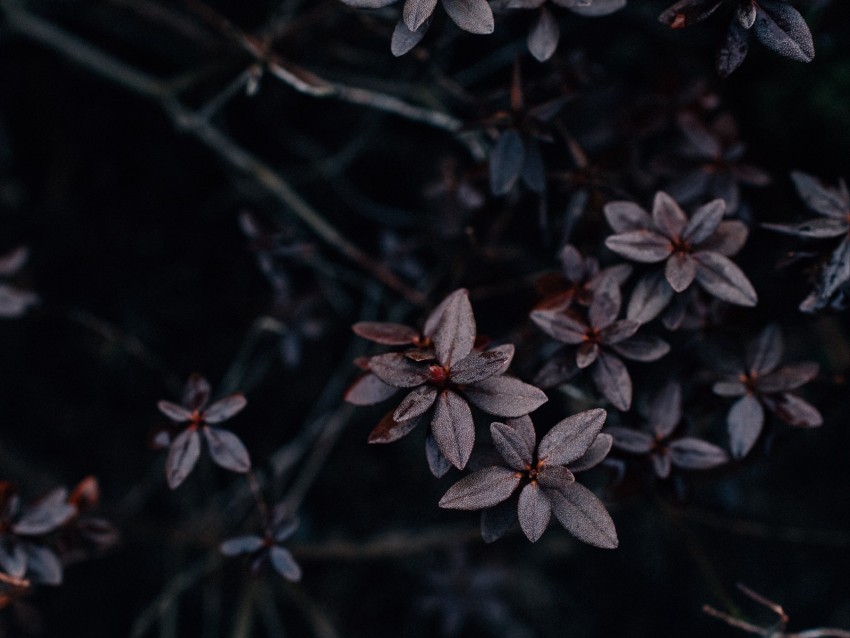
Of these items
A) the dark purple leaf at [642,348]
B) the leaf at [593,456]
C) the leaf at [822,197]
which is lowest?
the leaf at [593,456]

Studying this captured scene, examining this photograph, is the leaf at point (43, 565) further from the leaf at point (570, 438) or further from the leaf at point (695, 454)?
the leaf at point (695, 454)

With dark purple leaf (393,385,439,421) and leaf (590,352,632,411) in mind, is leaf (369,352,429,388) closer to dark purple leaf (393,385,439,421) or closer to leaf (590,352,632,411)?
dark purple leaf (393,385,439,421)

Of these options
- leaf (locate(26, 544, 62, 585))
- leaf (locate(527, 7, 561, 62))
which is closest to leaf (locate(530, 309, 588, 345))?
leaf (locate(527, 7, 561, 62))

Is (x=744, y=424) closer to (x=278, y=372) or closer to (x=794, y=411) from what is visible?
(x=794, y=411)

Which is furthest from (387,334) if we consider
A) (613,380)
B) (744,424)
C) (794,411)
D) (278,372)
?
(278,372)

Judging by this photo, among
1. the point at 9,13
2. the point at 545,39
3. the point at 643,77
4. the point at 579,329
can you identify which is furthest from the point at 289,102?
the point at 579,329

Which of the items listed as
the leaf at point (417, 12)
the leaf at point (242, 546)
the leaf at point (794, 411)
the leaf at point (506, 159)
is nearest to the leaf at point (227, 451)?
the leaf at point (242, 546)
